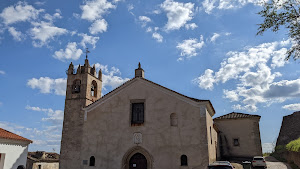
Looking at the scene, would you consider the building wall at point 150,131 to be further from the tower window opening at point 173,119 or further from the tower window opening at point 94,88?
the tower window opening at point 94,88

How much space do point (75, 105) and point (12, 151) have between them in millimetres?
8178

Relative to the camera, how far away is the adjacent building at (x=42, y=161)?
117 ft

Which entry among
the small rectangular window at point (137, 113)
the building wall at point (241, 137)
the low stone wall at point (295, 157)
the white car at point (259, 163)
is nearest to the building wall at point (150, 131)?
the small rectangular window at point (137, 113)

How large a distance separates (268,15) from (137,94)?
11.8 m

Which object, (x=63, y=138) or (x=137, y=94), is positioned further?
(x=63, y=138)

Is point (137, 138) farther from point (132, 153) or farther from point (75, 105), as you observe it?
point (75, 105)

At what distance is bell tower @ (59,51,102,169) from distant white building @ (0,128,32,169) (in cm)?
451

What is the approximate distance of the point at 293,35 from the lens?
9273 mm

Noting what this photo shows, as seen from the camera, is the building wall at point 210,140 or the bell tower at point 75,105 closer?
the building wall at point 210,140

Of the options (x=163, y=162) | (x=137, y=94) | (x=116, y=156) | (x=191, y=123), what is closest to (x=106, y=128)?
(x=116, y=156)

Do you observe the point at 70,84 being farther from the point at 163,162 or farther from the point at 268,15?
the point at 268,15

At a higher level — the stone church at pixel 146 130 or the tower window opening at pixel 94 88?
the tower window opening at pixel 94 88

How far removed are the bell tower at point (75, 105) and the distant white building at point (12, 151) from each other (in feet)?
14.8

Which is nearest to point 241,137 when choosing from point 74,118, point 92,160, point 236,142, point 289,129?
point 236,142
